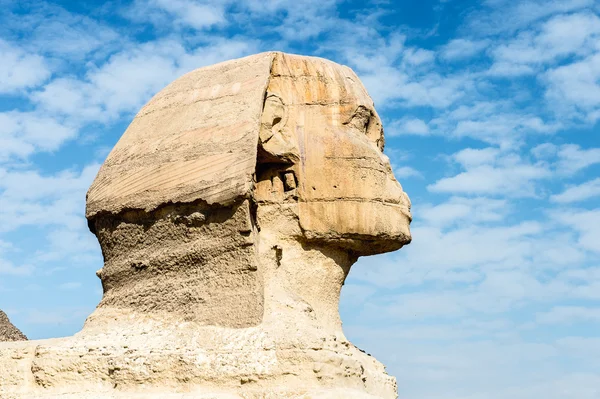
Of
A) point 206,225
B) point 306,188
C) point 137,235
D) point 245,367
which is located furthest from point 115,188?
point 245,367

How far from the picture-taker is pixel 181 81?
32.3 ft

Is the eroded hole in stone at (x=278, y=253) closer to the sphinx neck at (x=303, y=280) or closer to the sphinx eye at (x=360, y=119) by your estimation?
the sphinx neck at (x=303, y=280)

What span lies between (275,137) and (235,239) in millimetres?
1177

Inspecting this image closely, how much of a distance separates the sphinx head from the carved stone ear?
1 centimetres

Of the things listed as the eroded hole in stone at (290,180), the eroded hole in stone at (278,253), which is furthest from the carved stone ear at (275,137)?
the eroded hole in stone at (278,253)

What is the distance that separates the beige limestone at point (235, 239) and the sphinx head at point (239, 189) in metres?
0.01

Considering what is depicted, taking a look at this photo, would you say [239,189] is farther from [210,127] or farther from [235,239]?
[210,127]

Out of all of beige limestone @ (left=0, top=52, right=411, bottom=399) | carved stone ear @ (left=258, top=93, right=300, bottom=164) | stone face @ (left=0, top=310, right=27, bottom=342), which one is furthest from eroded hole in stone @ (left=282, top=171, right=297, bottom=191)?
stone face @ (left=0, top=310, right=27, bottom=342)

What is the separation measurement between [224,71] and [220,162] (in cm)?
137

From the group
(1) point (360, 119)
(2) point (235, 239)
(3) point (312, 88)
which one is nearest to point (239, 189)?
(2) point (235, 239)

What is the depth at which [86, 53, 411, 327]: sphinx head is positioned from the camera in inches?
326

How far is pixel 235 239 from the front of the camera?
27.1ft

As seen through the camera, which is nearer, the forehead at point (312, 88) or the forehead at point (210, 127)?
the forehead at point (210, 127)

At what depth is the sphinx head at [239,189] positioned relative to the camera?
27.2ft
